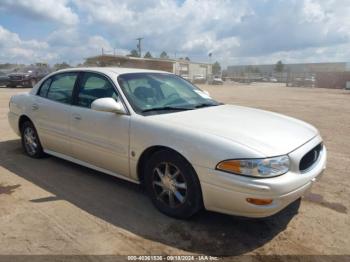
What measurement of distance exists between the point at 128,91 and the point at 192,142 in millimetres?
1246

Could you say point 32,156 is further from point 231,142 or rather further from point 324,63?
point 324,63

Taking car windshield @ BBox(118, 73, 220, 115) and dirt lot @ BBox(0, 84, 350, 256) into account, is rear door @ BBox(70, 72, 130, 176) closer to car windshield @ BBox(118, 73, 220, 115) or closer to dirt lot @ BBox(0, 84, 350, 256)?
car windshield @ BBox(118, 73, 220, 115)

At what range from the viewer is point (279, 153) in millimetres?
2990

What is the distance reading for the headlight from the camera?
2889mm

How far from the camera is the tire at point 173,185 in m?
3.26

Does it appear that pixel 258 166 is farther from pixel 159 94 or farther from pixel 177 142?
pixel 159 94

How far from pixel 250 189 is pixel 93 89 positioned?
2552 millimetres

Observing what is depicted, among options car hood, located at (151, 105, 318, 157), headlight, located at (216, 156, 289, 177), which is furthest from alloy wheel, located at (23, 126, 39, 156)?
headlight, located at (216, 156, 289, 177)

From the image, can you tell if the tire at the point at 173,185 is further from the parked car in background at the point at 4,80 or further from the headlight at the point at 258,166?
the parked car in background at the point at 4,80

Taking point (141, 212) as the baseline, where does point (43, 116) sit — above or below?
above

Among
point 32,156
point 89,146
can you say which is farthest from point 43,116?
point 89,146

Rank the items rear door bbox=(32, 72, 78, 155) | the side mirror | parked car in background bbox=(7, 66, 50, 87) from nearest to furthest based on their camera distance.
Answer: the side mirror, rear door bbox=(32, 72, 78, 155), parked car in background bbox=(7, 66, 50, 87)

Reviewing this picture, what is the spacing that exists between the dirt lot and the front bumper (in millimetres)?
344

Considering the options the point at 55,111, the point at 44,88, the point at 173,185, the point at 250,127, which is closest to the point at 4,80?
the point at 44,88
